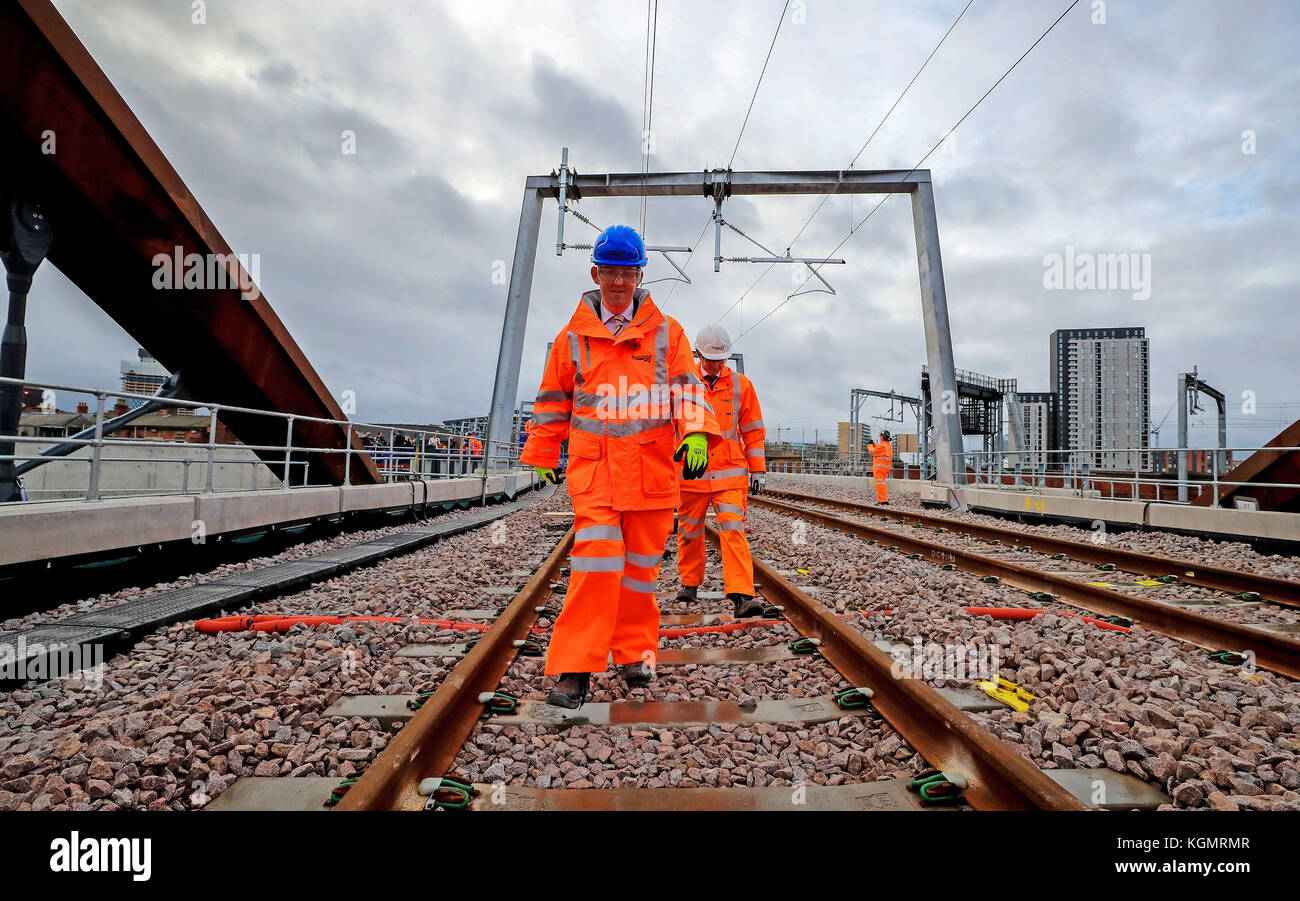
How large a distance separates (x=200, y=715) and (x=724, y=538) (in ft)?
9.75

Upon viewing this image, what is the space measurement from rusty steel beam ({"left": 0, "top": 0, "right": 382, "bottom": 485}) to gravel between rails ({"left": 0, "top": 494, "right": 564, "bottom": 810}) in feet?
15.1

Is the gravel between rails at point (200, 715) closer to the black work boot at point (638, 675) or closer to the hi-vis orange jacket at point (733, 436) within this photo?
the black work boot at point (638, 675)

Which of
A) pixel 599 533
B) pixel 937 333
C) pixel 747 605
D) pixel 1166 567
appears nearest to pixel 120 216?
pixel 599 533

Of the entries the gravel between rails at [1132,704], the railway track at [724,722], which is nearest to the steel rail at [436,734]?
the railway track at [724,722]

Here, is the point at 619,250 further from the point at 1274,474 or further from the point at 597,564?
the point at 1274,474

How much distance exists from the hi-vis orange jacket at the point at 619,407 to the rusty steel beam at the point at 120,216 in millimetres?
5658

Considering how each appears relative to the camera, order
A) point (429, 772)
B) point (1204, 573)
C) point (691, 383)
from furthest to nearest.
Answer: point (1204, 573) < point (691, 383) < point (429, 772)

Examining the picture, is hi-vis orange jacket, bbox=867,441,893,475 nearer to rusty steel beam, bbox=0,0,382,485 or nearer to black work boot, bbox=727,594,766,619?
rusty steel beam, bbox=0,0,382,485

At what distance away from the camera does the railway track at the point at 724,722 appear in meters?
1.89

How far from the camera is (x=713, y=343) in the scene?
4.91 metres

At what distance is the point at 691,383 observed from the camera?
309 cm
